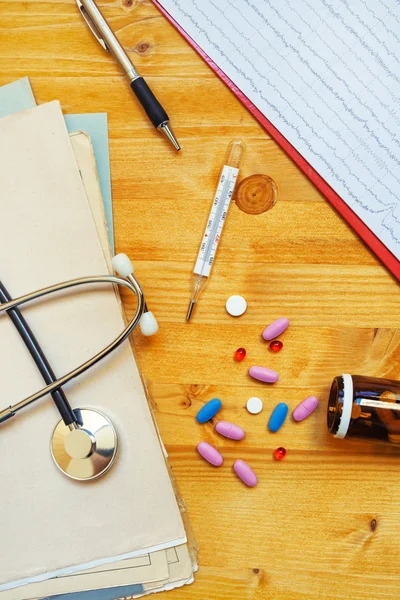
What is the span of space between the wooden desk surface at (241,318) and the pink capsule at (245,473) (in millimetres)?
12

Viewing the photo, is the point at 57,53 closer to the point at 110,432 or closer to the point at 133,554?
the point at 110,432

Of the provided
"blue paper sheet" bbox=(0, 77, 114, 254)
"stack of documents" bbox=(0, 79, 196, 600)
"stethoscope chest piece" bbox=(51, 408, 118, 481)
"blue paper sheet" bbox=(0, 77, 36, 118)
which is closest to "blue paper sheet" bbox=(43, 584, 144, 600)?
"stack of documents" bbox=(0, 79, 196, 600)

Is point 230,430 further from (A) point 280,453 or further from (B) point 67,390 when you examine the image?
(B) point 67,390

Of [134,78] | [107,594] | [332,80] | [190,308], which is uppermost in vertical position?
[134,78]

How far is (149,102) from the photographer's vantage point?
779mm

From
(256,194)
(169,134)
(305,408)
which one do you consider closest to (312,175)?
(256,194)

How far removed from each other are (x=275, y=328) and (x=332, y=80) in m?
0.33

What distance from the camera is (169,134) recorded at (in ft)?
2.58

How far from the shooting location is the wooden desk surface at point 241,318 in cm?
76

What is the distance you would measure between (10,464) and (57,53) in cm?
54

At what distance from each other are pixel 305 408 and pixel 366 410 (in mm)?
74

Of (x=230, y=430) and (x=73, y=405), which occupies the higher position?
(x=73, y=405)

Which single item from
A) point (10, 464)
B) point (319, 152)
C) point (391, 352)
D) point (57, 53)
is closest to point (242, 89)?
point (319, 152)

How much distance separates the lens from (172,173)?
0.80 meters
